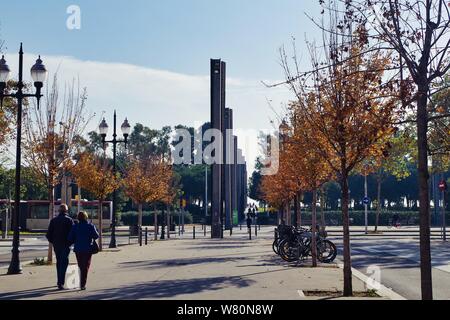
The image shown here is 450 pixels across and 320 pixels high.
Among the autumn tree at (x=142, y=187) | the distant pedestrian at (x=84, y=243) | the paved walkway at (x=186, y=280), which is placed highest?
the autumn tree at (x=142, y=187)

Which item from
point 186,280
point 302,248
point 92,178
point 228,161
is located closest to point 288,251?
point 302,248

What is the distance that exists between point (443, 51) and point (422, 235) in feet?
9.08

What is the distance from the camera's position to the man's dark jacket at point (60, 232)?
14.4 m

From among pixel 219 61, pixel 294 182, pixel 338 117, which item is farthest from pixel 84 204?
pixel 338 117

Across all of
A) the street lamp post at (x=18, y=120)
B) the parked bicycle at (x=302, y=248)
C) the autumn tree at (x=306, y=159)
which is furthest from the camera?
the parked bicycle at (x=302, y=248)

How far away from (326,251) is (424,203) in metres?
12.8

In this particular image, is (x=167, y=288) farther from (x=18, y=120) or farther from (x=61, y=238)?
(x=18, y=120)

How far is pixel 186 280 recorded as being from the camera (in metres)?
15.6

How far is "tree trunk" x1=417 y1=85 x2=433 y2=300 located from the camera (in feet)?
29.6

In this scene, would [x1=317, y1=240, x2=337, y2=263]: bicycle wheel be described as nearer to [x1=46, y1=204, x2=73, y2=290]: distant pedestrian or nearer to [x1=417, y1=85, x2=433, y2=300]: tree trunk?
[x1=46, y1=204, x2=73, y2=290]: distant pedestrian

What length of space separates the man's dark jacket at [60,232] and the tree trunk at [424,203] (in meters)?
8.06

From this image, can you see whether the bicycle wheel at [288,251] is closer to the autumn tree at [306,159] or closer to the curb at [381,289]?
the autumn tree at [306,159]

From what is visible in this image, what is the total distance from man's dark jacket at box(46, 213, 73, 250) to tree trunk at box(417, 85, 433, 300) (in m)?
8.06

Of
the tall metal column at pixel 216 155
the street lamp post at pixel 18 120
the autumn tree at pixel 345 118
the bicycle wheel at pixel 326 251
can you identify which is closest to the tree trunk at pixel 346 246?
the autumn tree at pixel 345 118
